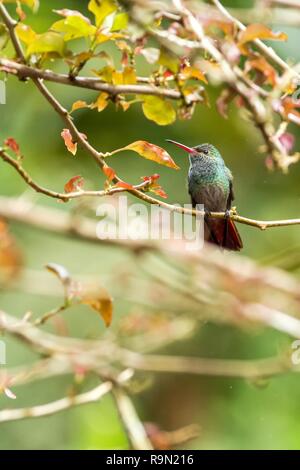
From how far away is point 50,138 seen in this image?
276 inches

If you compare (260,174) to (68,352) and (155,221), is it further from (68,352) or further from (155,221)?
(155,221)

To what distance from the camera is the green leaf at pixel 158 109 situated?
184 centimetres

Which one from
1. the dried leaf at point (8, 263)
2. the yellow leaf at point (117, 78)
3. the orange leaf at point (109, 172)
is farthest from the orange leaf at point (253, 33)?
the dried leaf at point (8, 263)

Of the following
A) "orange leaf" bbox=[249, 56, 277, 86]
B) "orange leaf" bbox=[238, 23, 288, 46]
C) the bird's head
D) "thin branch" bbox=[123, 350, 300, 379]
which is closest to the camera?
"orange leaf" bbox=[238, 23, 288, 46]

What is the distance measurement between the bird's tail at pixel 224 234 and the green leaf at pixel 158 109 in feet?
3.68

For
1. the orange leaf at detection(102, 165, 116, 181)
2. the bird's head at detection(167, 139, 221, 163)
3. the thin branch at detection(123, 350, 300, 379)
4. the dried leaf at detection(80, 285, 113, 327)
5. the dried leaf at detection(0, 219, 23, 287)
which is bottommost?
the thin branch at detection(123, 350, 300, 379)

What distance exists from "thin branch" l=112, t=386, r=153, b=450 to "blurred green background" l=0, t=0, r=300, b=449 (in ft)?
10.8

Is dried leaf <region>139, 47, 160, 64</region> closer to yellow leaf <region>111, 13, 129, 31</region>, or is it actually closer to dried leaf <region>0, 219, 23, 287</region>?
yellow leaf <region>111, 13, 129, 31</region>

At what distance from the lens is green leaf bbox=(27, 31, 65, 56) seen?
1.77 m

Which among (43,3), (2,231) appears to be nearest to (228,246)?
(2,231)

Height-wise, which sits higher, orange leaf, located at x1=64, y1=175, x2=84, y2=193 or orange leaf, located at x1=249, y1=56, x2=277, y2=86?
orange leaf, located at x1=249, y1=56, x2=277, y2=86

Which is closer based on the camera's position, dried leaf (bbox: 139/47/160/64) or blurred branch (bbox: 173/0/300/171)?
blurred branch (bbox: 173/0/300/171)

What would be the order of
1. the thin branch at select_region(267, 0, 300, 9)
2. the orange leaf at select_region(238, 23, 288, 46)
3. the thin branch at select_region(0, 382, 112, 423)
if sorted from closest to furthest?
the thin branch at select_region(267, 0, 300, 9), the orange leaf at select_region(238, 23, 288, 46), the thin branch at select_region(0, 382, 112, 423)

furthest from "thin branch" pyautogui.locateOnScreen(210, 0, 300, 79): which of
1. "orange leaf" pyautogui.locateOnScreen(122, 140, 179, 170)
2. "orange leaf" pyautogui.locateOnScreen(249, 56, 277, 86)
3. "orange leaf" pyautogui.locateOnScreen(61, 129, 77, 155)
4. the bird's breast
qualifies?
the bird's breast
